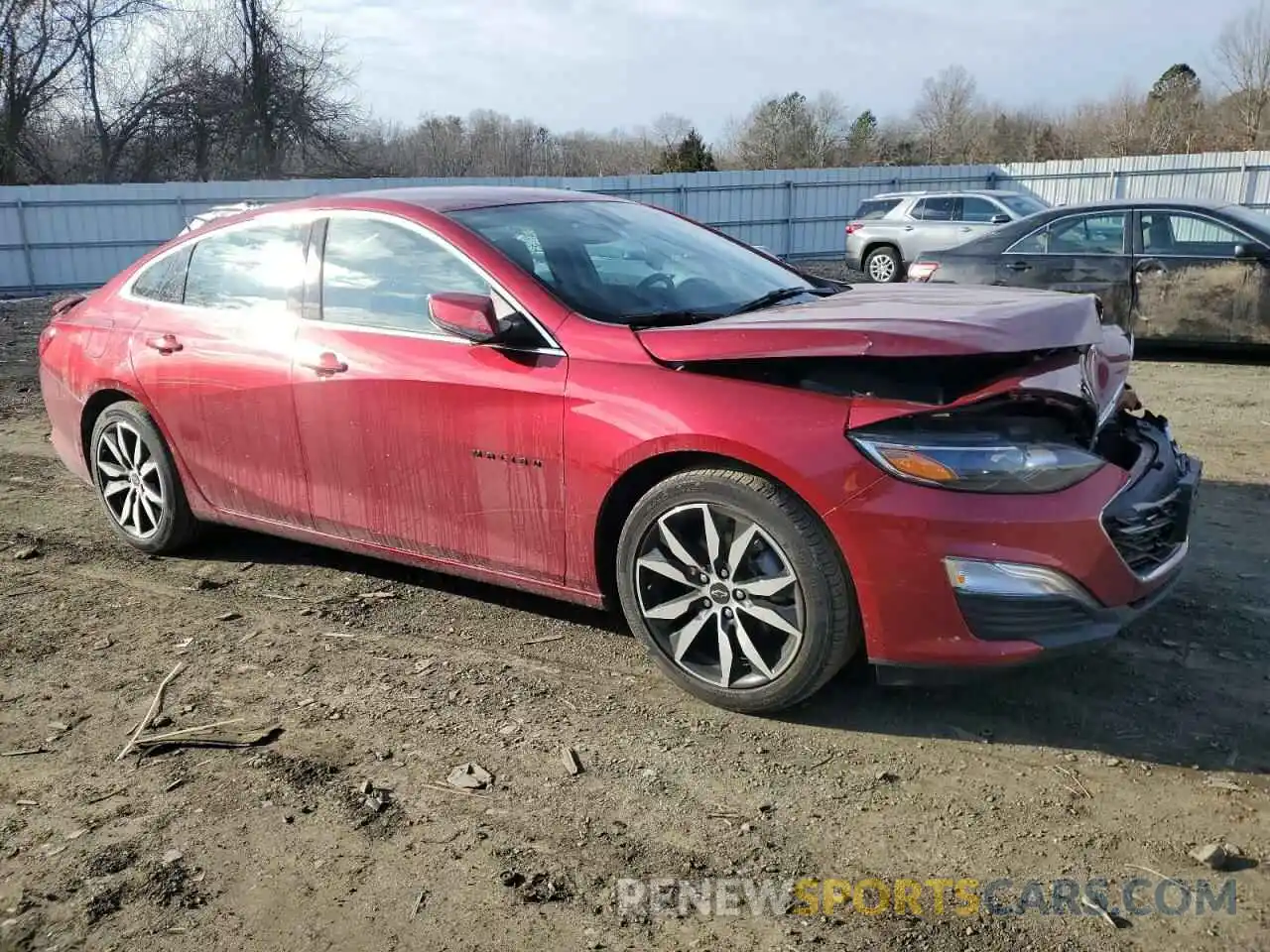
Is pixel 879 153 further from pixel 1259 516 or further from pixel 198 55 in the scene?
pixel 1259 516

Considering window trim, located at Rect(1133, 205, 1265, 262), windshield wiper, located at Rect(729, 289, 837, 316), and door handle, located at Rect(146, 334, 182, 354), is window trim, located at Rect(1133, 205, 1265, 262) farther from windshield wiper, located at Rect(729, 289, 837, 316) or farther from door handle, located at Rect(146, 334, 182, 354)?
door handle, located at Rect(146, 334, 182, 354)

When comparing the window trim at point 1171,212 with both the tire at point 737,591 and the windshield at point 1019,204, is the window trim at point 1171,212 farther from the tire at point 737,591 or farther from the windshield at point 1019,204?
the windshield at point 1019,204

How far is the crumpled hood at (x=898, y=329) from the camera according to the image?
296 centimetres

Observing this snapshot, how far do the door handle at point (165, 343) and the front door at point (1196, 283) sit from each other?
7.86 metres

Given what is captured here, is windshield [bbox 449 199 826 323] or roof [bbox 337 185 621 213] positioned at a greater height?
roof [bbox 337 185 621 213]

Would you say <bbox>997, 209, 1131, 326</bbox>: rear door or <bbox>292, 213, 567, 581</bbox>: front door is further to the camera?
<bbox>997, 209, 1131, 326</bbox>: rear door

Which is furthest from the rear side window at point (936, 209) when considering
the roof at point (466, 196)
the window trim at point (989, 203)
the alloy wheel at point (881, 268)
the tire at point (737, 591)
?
the tire at point (737, 591)

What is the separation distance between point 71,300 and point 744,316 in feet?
12.7

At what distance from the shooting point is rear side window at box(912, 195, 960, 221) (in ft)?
57.2

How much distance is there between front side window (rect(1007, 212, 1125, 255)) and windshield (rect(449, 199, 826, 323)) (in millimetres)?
5855

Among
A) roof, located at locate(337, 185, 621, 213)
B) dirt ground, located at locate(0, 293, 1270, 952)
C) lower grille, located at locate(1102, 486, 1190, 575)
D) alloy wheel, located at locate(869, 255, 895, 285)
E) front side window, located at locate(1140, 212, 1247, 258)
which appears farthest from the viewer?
alloy wheel, located at locate(869, 255, 895, 285)

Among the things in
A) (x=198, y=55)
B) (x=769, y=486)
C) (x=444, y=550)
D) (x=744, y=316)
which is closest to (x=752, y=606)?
(x=769, y=486)

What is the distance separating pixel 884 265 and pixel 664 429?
52.7ft

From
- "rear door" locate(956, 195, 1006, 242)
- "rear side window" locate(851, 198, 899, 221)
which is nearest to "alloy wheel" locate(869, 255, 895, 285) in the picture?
"rear side window" locate(851, 198, 899, 221)
